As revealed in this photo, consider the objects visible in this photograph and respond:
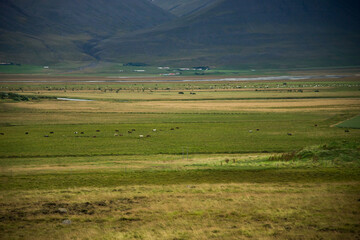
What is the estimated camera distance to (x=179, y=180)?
28.2m

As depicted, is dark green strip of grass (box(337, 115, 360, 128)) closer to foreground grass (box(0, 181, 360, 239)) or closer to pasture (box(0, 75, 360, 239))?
pasture (box(0, 75, 360, 239))

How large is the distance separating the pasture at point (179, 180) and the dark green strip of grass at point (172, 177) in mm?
71

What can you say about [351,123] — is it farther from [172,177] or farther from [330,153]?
[172,177]

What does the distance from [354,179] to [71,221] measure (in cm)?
1765

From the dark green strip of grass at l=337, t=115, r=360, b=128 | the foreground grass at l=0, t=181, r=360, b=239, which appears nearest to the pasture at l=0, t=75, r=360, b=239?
the foreground grass at l=0, t=181, r=360, b=239

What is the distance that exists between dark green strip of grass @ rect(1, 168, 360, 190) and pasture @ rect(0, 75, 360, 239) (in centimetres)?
7

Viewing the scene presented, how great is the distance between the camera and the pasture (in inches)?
735

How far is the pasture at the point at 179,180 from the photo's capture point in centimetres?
1867

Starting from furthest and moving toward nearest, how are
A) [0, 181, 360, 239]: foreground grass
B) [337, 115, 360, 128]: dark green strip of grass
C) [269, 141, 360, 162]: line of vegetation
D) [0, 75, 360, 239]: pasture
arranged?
[337, 115, 360, 128]: dark green strip of grass
[269, 141, 360, 162]: line of vegetation
[0, 75, 360, 239]: pasture
[0, 181, 360, 239]: foreground grass

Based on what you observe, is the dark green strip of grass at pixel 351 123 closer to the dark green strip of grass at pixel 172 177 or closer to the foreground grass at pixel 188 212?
the dark green strip of grass at pixel 172 177

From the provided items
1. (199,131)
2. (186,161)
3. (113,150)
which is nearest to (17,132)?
A: (113,150)

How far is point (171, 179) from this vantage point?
93.6 ft

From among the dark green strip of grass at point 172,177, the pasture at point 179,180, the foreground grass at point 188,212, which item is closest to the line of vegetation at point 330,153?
the pasture at point 179,180

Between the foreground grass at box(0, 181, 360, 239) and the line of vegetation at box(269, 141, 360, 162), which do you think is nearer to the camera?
the foreground grass at box(0, 181, 360, 239)
